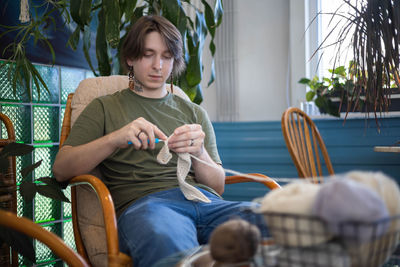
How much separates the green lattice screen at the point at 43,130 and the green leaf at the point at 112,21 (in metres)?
0.52

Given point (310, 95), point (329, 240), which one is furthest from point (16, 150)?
point (310, 95)

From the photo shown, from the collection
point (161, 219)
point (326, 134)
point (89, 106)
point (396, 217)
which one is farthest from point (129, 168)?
point (326, 134)

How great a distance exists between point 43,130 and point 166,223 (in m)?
1.39

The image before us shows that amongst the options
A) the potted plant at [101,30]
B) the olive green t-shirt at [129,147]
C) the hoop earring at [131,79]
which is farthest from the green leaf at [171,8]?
the olive green t-shirt at [129,147]

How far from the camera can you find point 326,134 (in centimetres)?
268

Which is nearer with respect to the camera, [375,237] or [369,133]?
[375,237]

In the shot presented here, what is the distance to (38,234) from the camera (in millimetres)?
831

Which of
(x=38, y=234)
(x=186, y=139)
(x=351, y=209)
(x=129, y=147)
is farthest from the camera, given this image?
(x=129, y=147)

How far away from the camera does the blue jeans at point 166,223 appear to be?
39.8 inches

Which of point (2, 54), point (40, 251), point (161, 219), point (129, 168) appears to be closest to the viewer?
point (161, 219)

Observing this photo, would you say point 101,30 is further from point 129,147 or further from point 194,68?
point 129,147

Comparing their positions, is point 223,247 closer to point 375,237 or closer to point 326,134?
point 375,237

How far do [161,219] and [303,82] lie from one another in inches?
78.4

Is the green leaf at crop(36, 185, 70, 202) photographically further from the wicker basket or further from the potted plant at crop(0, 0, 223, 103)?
the wicker basket
